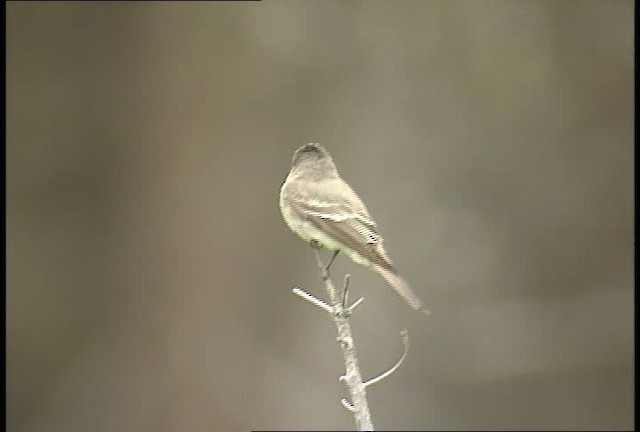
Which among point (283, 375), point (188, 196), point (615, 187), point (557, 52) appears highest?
point (557, 52)

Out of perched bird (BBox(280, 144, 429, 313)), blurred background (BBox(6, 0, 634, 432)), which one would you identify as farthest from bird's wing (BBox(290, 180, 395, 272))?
blurred background (BBox(6, 0, 634, 432))

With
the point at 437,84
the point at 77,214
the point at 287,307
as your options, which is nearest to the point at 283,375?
the point at 287,307

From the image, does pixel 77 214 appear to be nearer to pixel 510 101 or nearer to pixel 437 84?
pixel 437 84

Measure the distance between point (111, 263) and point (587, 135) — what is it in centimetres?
87

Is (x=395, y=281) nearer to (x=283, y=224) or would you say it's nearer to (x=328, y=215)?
→ (x=328, y=215)

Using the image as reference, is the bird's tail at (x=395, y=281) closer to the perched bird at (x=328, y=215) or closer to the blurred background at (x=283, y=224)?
the perched bird at (x=328, y=215)

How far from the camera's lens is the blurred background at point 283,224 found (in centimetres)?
126

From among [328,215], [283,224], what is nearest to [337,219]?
[328,215]

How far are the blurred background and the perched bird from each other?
0.27m

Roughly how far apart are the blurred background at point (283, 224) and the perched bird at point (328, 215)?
0.88ft

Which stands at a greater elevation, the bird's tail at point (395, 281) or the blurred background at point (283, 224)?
the blurred background at point (283, 224)

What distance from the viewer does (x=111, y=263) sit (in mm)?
1293

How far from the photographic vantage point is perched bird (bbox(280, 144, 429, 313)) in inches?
37.3

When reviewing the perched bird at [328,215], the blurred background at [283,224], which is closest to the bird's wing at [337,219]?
the perched bird at [328,215]
